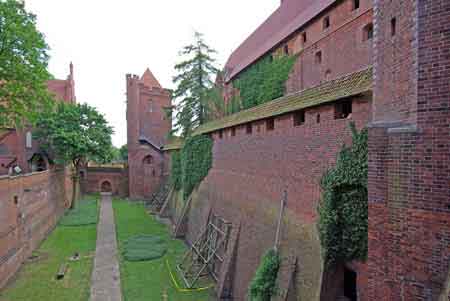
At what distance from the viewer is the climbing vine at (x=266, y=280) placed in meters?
7.38

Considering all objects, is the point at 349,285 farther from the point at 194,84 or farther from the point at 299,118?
the point at 194,84

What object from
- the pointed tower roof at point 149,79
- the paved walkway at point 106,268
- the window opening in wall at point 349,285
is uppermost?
the pointed tower roof at point 149,79

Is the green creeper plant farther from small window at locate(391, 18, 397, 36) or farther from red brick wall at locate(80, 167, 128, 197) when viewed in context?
small window at locate(391, 18, 397, 36)

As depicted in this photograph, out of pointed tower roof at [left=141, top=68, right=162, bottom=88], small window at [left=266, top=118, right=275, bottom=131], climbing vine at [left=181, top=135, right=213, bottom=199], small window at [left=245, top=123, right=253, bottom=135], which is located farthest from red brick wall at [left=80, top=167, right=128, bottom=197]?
small window at [left=266, top=118, right=275, bottom=131]

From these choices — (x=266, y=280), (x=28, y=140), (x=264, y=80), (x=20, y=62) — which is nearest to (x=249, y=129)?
(x=266, y=280)

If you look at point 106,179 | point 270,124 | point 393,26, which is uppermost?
point 393,26

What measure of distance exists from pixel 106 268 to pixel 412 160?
12147mm

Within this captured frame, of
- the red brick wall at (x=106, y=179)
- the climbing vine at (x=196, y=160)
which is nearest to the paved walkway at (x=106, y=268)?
the climbing vine at (x=196, y=160)

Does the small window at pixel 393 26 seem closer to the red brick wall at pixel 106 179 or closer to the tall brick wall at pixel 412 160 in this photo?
the tall brick wall at pixel 412 160

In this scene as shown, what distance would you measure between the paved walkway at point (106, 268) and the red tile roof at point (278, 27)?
42.9 feet

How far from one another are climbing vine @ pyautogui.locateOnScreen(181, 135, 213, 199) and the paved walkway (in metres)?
5.14

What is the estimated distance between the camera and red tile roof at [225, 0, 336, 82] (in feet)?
43.7

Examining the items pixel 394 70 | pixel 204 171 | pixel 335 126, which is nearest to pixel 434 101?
pixel 394 70

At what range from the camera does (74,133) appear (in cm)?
2119
